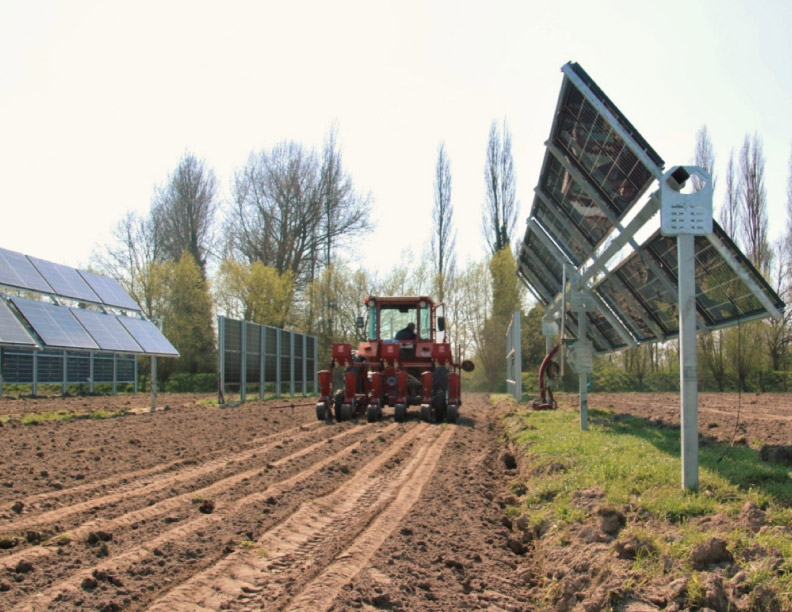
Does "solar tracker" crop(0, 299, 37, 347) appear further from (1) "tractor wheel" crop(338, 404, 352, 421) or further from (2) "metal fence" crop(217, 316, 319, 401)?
(1) "tractor wheel" crop(338, 404, 352, 421)

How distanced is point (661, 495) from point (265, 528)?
3000 millimetres

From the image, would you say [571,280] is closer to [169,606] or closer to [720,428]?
[720,428]

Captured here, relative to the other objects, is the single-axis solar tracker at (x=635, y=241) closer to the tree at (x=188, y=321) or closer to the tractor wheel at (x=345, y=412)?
the tractor wheel at (x=345, y=412)

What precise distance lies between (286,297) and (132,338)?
18939 mm

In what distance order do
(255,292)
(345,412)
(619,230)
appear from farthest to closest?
(255,292)
(345,412)
(619,230)

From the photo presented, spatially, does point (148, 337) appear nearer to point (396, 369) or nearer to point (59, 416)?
point (59, 416)

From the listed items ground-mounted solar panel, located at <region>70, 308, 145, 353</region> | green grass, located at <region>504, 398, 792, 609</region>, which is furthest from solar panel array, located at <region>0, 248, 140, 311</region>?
green grass, located at <region>504, 398, 792, 609</region>

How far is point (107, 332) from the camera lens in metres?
18.7

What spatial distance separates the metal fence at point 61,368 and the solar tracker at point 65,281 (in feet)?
10.5

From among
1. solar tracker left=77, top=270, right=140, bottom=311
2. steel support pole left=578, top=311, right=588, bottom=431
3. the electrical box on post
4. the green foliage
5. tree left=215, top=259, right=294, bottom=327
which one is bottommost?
the green foliage

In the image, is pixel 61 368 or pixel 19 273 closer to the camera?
pixel 19 273

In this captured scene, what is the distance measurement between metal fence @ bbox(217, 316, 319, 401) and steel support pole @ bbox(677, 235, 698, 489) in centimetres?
1486

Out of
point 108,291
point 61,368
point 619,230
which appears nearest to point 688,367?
point 619,230

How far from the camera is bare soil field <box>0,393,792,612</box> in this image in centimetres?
388
